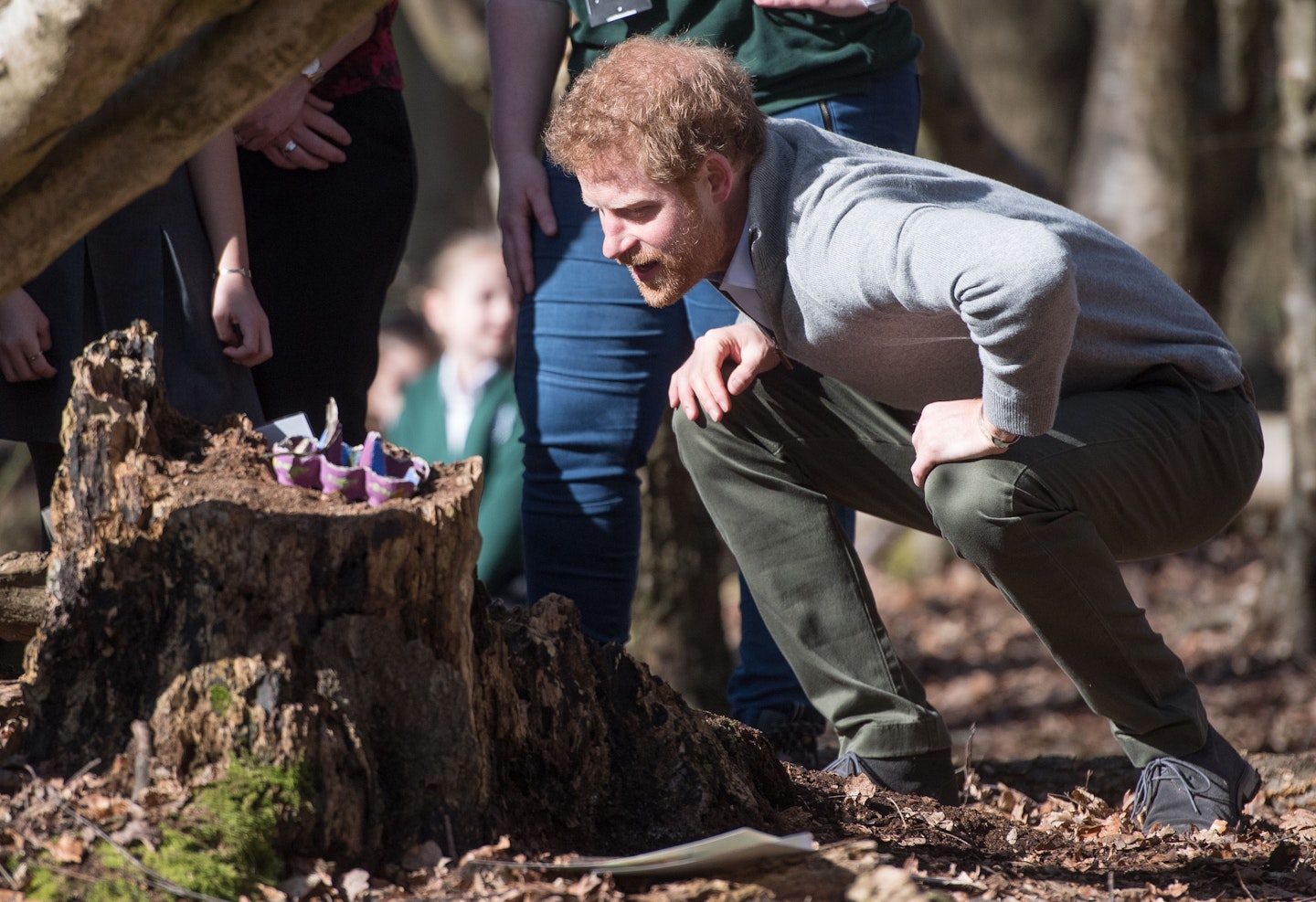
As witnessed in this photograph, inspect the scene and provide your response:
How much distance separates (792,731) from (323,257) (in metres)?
1.64

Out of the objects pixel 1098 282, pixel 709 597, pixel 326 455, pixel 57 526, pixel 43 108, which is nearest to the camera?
pixel 43 108

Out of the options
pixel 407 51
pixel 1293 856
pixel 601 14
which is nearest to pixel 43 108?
pixel 601 14

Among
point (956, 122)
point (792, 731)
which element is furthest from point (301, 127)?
point (956, 122)

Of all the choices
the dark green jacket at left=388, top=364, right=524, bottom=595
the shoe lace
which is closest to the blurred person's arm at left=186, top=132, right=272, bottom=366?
the dark green jacket at left=388, top=364, right=524, bottom=595

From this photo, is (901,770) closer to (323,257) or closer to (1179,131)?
(323,257)

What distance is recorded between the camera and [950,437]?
2.65m

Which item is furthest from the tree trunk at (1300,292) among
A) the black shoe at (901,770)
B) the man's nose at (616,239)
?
the man's nose at (616,239)

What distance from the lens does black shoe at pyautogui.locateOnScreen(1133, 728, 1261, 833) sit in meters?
2.78

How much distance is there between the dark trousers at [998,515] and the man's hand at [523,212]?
557 mm

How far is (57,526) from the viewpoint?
2238mm

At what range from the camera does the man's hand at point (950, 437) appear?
262cm

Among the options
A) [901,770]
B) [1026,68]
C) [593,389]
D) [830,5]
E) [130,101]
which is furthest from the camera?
[1026,68]

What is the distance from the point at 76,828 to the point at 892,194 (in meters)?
1.76

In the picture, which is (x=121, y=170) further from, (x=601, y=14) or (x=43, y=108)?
(x=601, y=14)
